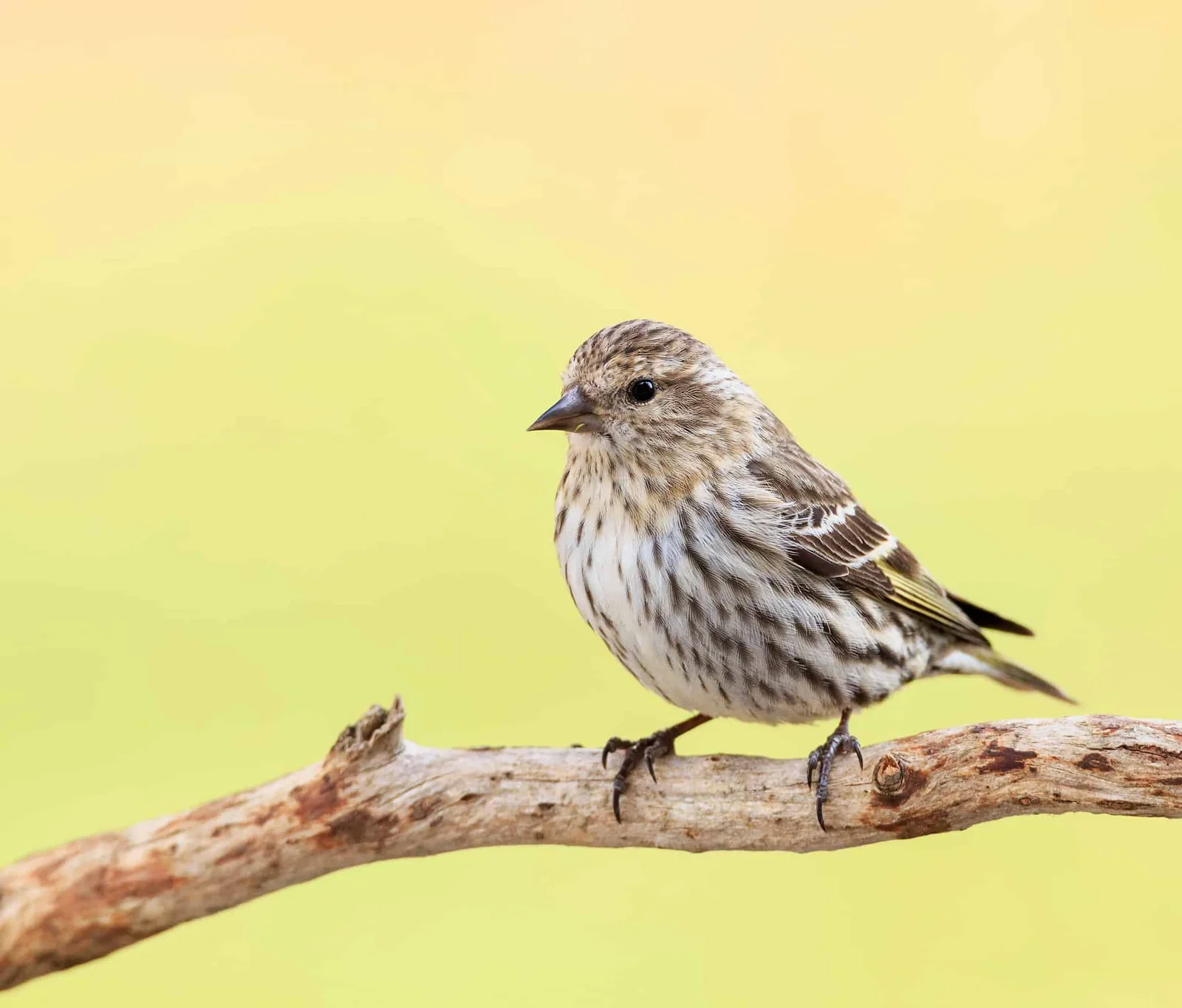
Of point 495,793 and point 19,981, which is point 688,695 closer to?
point 495,793

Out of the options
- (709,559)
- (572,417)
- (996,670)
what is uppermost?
(572,417)

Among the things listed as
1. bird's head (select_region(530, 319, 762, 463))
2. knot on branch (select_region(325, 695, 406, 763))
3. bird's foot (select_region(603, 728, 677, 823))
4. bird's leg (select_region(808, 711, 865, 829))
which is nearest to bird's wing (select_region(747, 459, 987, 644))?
bird's head (select_region(530, 319, 762, 463))

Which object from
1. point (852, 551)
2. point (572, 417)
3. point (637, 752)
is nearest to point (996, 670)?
point (852, 551)

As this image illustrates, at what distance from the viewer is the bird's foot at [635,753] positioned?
11.3ft

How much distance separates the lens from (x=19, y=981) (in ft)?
10.2

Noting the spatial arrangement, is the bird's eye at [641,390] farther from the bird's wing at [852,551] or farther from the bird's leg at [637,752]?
the bird's leg at [637,752]

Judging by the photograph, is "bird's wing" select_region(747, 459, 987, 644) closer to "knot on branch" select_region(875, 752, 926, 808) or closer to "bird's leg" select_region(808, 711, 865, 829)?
"bird's leg" select_region(808, 711, 865, 829)

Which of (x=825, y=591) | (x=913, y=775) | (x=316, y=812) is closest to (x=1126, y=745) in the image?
(x=913, y=775)

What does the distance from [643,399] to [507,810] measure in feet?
3.98

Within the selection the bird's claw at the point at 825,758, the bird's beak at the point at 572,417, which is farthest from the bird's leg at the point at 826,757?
the bird's beak at the point at 572,417

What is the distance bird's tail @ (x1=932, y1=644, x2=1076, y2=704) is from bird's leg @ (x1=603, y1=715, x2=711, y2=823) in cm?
99

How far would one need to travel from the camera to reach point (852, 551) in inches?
148

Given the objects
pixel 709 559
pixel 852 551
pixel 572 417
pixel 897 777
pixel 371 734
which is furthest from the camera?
pixel 852 551

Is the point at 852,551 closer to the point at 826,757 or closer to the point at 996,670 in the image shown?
the point at 826,757
